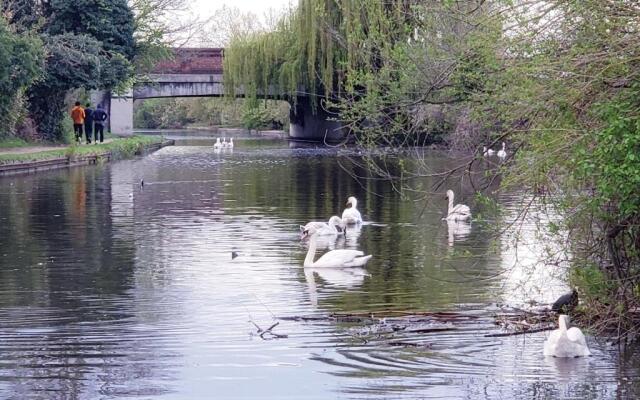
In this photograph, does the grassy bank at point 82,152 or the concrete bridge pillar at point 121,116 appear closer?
the grassy bank at point 82,152

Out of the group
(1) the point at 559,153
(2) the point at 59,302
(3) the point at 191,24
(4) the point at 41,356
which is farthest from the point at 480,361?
(3) the point at 191,24

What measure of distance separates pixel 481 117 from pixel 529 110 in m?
1.65

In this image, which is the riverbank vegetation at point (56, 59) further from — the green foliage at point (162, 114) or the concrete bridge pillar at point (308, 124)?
the green foliage at point (162, 114)

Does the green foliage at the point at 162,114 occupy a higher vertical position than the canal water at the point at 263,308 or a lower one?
higher

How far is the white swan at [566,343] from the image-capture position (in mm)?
10539

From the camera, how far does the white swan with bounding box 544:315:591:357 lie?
34.6ft

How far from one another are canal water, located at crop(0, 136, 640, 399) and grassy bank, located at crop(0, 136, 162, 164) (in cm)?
1132

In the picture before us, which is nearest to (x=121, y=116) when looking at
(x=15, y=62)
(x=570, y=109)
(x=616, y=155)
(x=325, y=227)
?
(x=15, y=62)

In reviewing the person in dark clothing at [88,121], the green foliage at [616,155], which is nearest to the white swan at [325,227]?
the green foliage at [616,155]

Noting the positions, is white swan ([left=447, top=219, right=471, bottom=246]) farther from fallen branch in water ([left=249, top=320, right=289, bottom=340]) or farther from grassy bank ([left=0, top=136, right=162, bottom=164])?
grassy bank ([left=0, top=136, right=162, bottom=164])

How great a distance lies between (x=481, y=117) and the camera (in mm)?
12133

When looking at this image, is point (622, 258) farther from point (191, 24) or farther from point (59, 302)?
point (191, 24)

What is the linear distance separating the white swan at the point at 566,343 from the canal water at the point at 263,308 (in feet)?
0.28

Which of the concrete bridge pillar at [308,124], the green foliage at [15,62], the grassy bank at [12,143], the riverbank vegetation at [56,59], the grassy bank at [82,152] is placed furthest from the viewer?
the concrete bridge pillar at [308,124]
